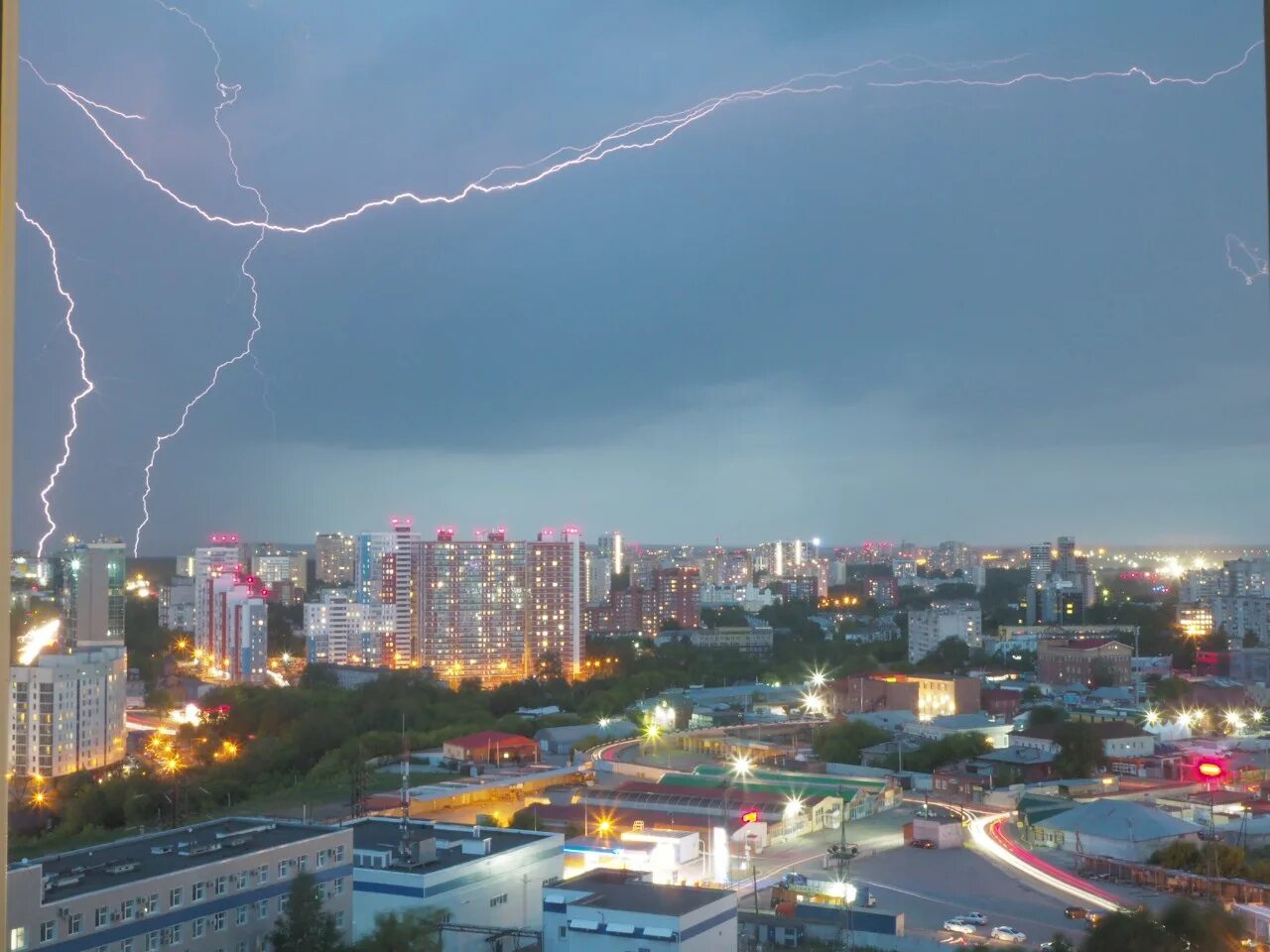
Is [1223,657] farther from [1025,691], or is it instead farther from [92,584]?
[92,584]

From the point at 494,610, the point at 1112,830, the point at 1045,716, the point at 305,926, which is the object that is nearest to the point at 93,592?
the point at 494,610

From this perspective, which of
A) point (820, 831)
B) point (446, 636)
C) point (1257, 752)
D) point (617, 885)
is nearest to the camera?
→ point (617, 885)

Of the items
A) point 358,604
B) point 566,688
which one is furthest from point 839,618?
point 566,688

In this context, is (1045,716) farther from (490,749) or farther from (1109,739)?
(490,749)

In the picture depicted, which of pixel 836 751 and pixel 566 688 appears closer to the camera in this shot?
pixel 836 751

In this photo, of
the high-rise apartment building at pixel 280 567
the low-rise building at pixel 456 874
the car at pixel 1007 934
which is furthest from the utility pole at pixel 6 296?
the high-rise apartment building at pixel 280 567
